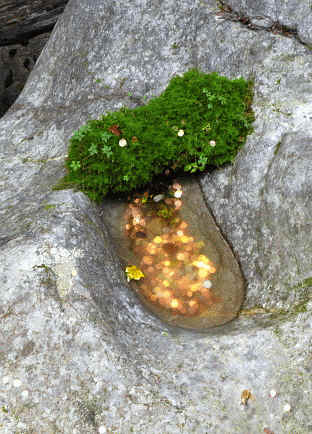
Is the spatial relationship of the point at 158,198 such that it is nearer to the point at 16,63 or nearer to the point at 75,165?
the point at 75,165

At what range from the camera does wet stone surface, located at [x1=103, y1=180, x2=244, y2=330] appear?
4164 millimetres

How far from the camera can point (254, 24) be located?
5402 mm

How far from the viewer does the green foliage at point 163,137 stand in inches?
181

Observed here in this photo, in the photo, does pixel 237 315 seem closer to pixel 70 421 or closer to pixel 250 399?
pixel 250 399

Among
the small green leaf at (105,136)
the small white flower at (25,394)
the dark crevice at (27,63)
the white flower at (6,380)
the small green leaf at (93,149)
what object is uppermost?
the small green leaf at (105,136)

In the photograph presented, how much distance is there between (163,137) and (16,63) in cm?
576

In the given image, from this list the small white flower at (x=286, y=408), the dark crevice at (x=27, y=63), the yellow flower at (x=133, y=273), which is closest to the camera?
the small white flower at (x=286, y=408)

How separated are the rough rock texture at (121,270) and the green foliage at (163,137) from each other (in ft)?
0.85

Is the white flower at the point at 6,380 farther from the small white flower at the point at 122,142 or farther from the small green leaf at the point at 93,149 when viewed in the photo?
the small white flower at the point at 122,142

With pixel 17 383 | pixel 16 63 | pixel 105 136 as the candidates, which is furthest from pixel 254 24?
pixel 16 63

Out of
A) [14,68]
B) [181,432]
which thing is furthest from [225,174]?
[14,68]

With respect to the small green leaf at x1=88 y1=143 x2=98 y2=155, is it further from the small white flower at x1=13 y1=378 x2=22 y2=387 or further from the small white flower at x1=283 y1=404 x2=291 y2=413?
the small white flower at x1=283 y1=404 x2=291 y2=413

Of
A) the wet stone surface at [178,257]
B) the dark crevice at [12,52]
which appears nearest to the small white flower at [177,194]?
the wet stone surface at [178,257]

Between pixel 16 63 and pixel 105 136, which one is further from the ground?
pixel 105 136
